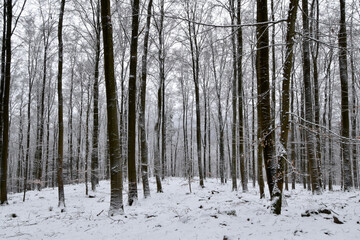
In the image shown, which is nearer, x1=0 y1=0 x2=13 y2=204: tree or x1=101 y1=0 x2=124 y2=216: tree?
x1=101 y1=0 x2=124 y2=216: tree

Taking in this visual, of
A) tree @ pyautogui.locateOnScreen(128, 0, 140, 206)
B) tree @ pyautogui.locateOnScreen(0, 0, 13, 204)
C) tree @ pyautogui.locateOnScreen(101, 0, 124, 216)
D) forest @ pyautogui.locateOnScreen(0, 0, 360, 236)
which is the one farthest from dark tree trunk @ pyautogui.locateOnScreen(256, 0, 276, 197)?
tree @ pyautogui.locateOnScreen(0, 0, 13, 204)

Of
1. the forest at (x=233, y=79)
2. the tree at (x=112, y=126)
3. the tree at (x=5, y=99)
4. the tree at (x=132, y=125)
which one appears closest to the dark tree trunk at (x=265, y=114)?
the forest at (x=233, y=79)

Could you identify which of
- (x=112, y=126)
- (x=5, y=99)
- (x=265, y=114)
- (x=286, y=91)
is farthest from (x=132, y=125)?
(x=5, y=99)

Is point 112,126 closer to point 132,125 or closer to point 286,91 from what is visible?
point 132,125

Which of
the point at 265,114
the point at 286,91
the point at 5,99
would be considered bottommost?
the point at 265,114

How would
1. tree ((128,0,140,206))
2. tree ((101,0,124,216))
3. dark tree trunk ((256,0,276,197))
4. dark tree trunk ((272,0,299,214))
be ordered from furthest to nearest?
tree ((128,0,140,206)) → tree ((101,0,124,216)) → dark tree trunk ((256,0,276,197)) → dark tree trunk ((272,0,299,214))

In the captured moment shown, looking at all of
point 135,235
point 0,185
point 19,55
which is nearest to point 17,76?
point 19,55

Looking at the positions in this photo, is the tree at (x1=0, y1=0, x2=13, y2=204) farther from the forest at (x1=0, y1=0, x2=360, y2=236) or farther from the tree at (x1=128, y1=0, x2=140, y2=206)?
the tree at (x1=128, y1=0, x2=140, y2=206)

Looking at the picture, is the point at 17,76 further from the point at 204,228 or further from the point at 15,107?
the point at 204,228

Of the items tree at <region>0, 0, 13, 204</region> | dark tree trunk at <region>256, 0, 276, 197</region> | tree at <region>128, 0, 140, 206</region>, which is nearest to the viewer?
dark tree trunk at <region>256, 0, 276, 197</region>

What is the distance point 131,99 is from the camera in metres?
8.30

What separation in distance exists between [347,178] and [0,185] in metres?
16.7

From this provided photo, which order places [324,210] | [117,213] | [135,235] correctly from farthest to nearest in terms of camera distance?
[117,213] → [324,210] → [135,235]

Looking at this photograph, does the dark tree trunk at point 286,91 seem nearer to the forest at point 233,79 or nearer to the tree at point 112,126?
the forest at point 233,79
